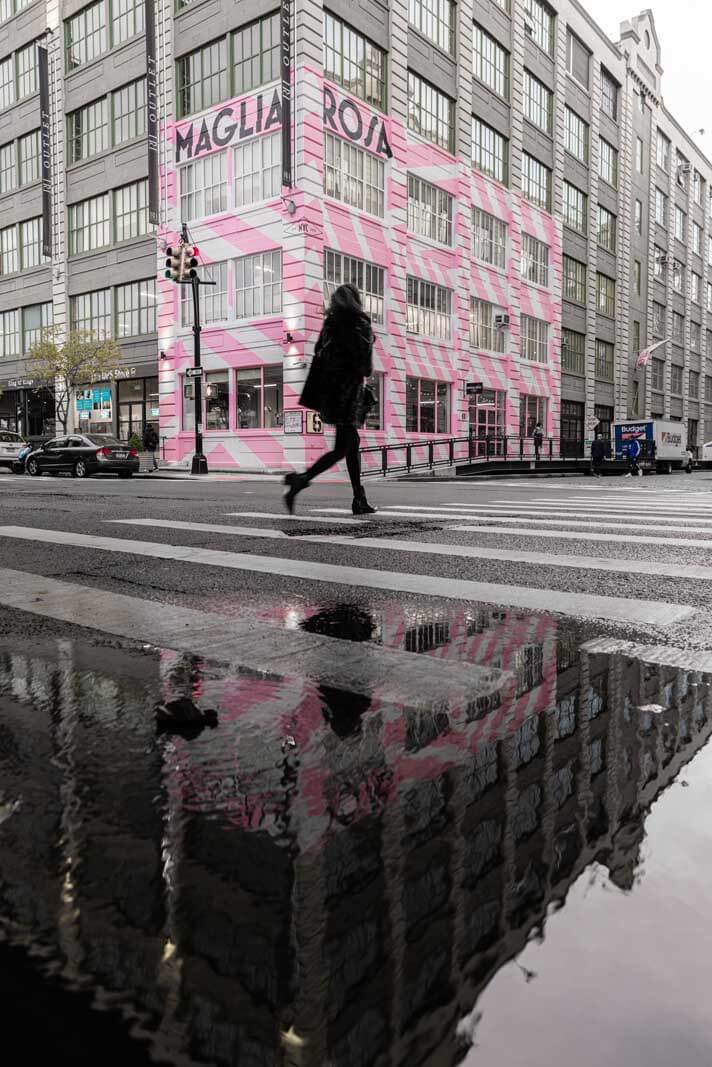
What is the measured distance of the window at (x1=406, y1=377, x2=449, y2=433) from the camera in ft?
110

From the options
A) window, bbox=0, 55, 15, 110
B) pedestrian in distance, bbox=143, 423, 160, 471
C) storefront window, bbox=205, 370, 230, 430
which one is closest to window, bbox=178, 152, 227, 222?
storefront window, bbox=205, 370, 230, 430

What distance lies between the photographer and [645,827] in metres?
1.46

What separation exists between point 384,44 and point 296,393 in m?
14.4

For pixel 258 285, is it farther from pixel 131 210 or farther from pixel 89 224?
pixel 89 224

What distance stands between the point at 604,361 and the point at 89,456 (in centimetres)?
3509

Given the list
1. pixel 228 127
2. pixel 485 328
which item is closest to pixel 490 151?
pixel 485 328

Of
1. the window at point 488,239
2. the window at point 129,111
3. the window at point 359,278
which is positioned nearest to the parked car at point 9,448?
the window at point 359,278

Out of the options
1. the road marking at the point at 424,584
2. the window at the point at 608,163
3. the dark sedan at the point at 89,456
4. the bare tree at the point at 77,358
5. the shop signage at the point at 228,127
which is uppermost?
the window at the point at 608,163

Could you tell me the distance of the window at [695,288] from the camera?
2537 inches

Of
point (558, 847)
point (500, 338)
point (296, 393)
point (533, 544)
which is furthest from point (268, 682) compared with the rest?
point (500, 338)

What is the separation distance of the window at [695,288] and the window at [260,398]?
47.6 meters

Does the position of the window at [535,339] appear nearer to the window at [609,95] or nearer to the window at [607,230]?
the window at [607,230]

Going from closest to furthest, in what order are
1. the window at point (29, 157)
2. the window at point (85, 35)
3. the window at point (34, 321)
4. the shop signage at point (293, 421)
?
the shop signage at point (293, 421) < the window at point (85, 35) < the window at point (29, 157) < the window at point (34, 321)

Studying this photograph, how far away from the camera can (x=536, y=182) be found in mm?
41781
